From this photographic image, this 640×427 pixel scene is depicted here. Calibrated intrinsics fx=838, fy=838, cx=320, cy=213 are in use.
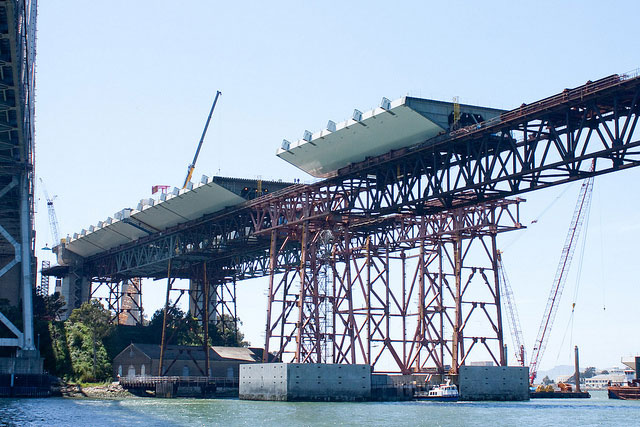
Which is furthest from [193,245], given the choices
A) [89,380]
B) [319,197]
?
[319,197]

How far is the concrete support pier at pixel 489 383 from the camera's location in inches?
2987

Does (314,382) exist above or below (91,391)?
above

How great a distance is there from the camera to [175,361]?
102 m

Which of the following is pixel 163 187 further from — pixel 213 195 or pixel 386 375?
pixel 386 375

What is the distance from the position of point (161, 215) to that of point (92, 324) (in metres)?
22.6

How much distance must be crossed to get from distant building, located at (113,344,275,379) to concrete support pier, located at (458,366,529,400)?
Result: 3245 centimetres

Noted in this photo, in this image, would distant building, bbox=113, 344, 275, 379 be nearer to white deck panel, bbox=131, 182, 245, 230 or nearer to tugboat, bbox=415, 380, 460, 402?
white deck panel, bbox=131, 182, 245, 230

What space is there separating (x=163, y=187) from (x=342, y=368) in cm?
6395

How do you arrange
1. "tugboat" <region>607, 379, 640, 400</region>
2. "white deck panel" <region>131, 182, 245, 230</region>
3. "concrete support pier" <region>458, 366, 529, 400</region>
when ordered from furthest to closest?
1. "tugboat" <region>607, 379, 640, 400</region>
2. "white deck panel" <region>131, 182, 245, 230</region>
3. "concrete support pier" <region>458, 366, 529, 400</region>

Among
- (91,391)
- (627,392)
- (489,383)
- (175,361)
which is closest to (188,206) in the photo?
(175,361)

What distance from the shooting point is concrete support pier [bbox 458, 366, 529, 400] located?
249 ft

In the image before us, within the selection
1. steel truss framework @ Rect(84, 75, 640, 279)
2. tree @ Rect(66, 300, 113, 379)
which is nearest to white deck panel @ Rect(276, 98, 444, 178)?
steel truss framework @ Rect(84, 75, 640, 279)

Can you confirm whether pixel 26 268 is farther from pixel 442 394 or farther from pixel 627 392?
pixel 627 392

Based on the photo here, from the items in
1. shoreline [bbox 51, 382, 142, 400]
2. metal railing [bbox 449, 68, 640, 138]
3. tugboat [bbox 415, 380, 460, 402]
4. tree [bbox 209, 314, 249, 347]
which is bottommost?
tugboat [bbox 415, 380, 460, 402]
